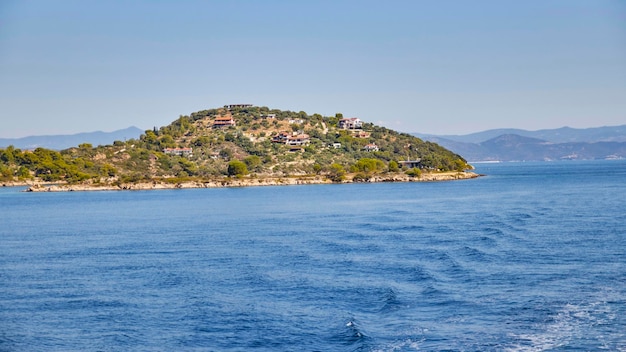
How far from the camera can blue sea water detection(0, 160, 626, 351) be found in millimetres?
24938

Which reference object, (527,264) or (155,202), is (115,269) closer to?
(527,264)

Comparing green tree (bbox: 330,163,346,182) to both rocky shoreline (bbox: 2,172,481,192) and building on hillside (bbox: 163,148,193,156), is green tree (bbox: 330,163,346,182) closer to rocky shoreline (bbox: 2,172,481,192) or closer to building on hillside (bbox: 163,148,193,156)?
rocky shoreline (bbox: 2,172,481,192)

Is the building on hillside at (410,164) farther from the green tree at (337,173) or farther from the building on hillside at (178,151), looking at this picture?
the building on hillside at (178,151)

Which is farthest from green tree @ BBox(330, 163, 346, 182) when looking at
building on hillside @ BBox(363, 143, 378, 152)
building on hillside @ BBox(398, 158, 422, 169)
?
building on hillside @ BBox(363, 143, 378, 152)

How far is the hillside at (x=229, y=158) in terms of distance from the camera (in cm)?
14750

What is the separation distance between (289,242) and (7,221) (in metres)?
36.0

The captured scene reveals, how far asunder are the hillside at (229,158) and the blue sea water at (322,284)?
279ft

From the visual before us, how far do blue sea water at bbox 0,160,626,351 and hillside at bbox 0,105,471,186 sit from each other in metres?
85.1

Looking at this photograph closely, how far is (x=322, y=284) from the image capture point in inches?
1312

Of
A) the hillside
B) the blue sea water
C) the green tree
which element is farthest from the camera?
the hillside

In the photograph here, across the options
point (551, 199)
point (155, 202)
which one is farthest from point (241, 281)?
point (155, 202)

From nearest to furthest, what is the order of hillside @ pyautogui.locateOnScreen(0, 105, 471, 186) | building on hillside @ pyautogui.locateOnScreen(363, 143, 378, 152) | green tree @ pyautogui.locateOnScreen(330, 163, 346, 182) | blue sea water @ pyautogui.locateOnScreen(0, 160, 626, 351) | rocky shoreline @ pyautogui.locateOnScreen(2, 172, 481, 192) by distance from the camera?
blue sea water @ pyautogui.locateOnScreen(0, 160, 626, 351) → rocky shoreline @ pyautogui.locateOnScreen(2, 172, 481, 192) → green tree @ pyautogui.locateOnScreen(330, 163, 346, 182) → hillside @ pyautogui.locateOnScreen(0, 105, 471, 186) → building on hillside @ pyautogui.locateOnScreen(363, 143, 378, 152)

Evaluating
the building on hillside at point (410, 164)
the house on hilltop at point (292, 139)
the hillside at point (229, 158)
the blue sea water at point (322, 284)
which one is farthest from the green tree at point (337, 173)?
the blue sea water at point (322, 284)

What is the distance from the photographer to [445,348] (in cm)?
2314
